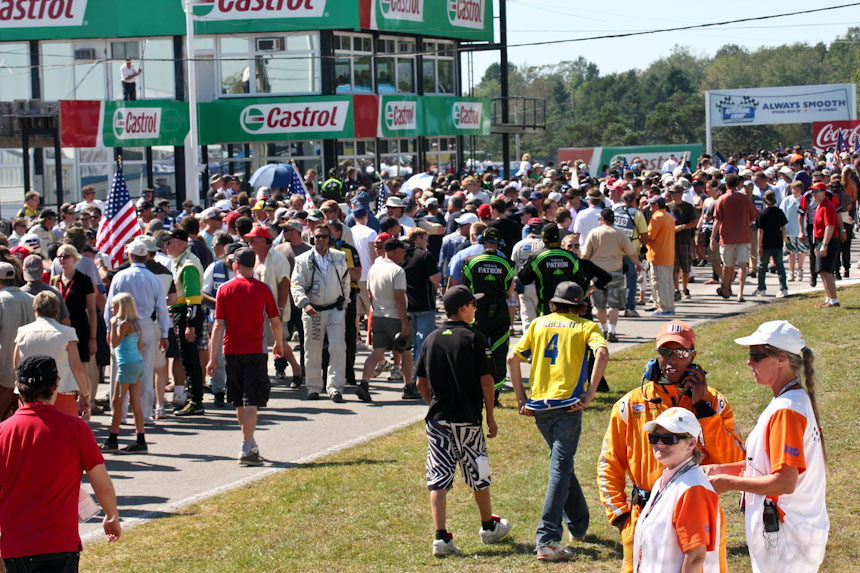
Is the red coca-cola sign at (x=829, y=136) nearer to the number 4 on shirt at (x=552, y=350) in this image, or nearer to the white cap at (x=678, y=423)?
the number 4 on shirt at (x=552, y=350)

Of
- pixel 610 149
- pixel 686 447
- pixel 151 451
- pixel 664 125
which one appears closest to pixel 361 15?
pixel 610 149

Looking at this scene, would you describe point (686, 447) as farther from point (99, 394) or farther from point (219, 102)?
point (219, 102)

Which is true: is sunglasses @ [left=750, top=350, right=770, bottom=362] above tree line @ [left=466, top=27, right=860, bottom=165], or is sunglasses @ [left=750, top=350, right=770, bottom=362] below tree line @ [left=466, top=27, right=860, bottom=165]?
below

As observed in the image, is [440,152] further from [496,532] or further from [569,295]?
[496,532]

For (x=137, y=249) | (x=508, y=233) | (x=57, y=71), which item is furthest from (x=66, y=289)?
(x=57, y=71)

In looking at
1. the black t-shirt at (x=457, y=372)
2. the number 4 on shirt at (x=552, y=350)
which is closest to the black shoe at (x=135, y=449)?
the black t-shirt at (x=457, y=372)

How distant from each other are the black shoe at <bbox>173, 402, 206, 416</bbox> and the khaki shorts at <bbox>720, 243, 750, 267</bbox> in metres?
9.90

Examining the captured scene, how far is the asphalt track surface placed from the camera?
9.20 metres

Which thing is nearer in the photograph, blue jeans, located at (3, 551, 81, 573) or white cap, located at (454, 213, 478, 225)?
blue jeans, located at (3, 551, 81, 573)

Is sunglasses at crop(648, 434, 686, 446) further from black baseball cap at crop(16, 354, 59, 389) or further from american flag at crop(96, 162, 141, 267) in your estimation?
american flag at crop(96, 162, 141, 267)

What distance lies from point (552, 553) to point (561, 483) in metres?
0.45

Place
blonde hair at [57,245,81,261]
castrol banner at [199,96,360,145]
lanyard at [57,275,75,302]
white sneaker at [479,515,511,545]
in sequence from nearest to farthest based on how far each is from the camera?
white sneaker at [479,515,511,545], blonde hair at [57,245,81,261], lanyard at [57,275,75,302], castrol banner at [199,96,360,145]

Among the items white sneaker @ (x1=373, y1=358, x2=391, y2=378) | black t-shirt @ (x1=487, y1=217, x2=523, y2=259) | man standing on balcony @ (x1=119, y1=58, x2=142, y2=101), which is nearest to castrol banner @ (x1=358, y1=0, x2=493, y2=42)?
man standing on balcony @ (x1=119, y1=58, x2=142, y2=101)

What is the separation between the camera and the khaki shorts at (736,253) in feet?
60.2
